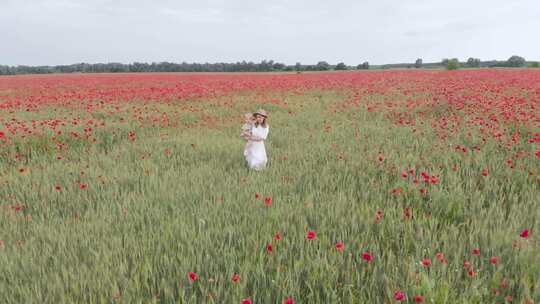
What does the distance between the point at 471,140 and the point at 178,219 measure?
515 centimetres

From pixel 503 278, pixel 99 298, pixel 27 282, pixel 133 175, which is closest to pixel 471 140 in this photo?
pixel 503 278

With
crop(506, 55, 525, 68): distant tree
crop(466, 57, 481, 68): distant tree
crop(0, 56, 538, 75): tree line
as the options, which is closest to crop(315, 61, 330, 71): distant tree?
crop(0, 56, 538, 75): tree line

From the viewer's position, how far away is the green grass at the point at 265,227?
2006mm

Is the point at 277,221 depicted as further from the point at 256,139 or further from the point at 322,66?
the point at 322,66

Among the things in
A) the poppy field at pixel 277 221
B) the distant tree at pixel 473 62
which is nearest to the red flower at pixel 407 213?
the poppy field at pixel 277 221

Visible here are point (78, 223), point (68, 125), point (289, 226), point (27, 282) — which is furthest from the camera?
point (68, 125)

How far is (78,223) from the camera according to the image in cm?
299

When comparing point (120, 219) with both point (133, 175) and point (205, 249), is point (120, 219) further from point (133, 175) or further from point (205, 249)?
point (133, 175)

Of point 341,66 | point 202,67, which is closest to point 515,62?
point 341,66

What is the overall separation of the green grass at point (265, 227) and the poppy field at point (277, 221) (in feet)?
0.05

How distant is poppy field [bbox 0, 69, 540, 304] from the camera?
6.60 ft

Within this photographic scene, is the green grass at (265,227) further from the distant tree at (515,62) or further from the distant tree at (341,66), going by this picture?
the distant tree at (515,62)

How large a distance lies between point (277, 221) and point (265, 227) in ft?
0.51

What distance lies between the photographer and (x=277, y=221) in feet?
9.25
